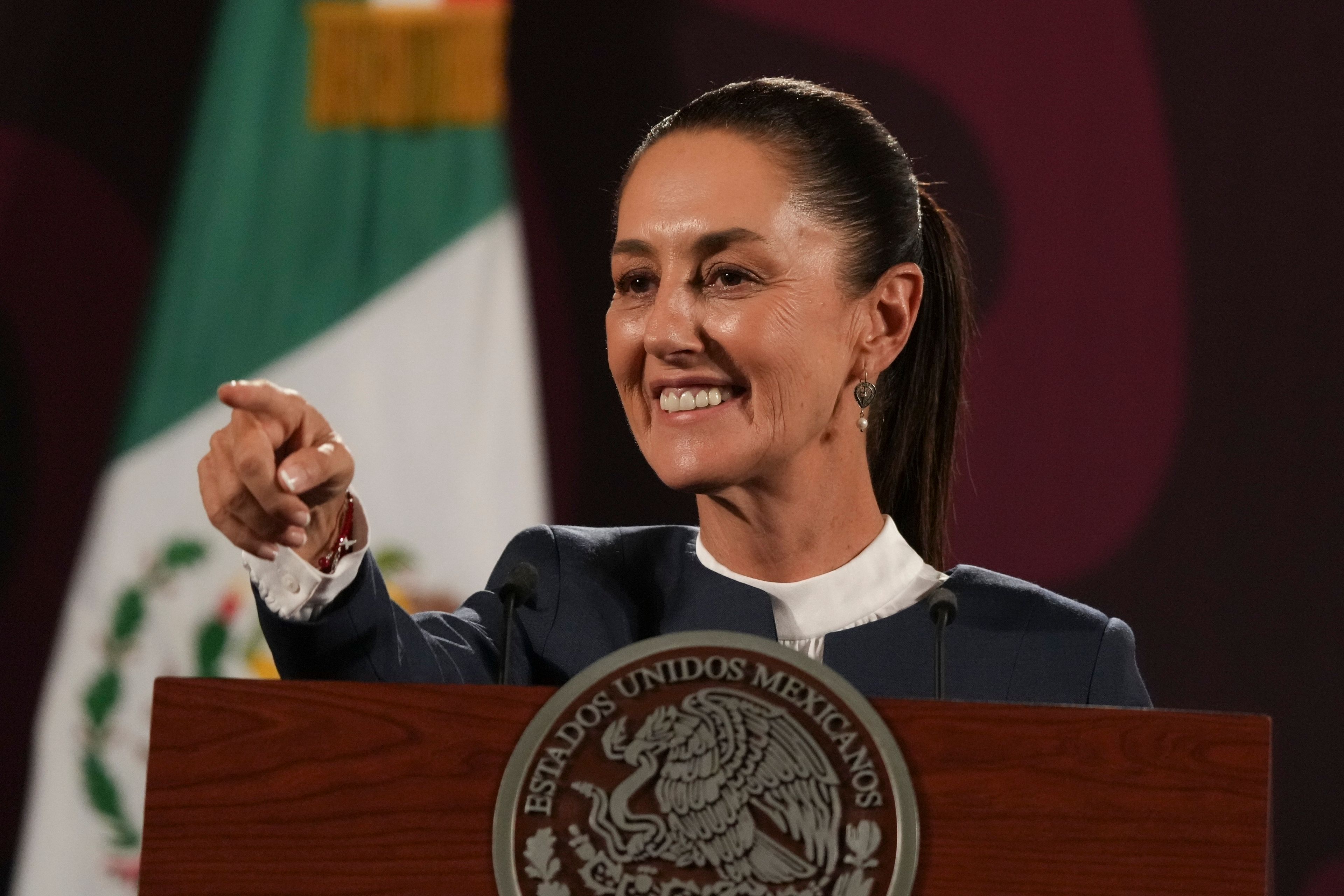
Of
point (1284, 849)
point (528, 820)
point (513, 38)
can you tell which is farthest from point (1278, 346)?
point (528, 820)

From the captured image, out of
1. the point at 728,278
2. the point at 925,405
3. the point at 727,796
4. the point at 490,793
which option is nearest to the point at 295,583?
the point at 490,793

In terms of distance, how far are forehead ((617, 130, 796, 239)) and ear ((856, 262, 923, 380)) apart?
0.15 m

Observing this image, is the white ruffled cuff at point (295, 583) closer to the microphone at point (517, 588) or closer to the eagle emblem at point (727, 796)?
the microphone at point (517, 588)

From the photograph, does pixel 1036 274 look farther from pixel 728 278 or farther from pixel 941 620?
pixel 941 620

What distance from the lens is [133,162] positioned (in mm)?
2855

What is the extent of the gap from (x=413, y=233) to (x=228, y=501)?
2024 millimetres

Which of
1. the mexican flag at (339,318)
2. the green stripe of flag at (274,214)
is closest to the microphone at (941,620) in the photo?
the mexican flag at (339,318)

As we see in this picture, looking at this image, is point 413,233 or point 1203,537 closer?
point 1203,537

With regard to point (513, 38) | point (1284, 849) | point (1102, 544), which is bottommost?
point (1284, 849)

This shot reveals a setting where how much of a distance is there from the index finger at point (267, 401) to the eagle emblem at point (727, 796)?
0.30 metres

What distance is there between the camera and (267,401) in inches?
36.9

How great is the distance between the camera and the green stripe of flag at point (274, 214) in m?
2.85

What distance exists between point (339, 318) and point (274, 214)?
0.25 metres

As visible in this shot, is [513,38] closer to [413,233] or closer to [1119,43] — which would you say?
[413,233]
